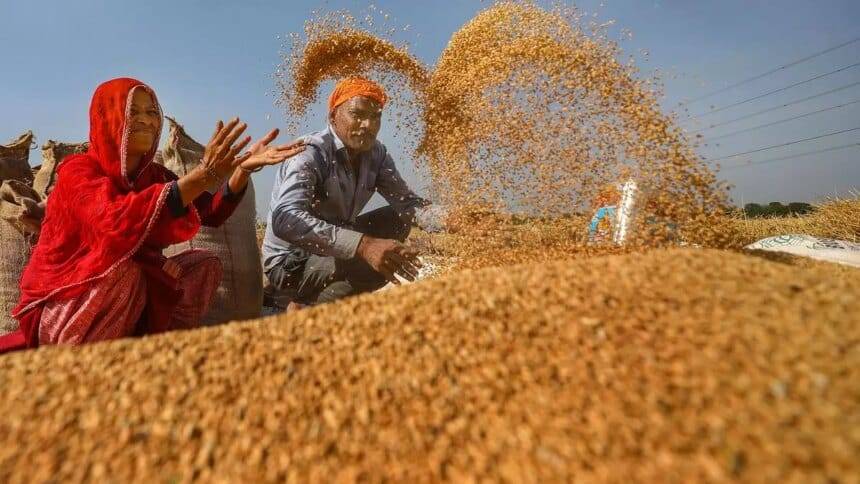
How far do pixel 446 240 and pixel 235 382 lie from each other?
6.85ft

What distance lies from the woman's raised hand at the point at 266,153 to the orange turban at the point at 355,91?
1085mm

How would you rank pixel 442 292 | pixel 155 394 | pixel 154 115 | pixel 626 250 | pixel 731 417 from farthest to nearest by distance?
pixel 626 250 → pixel 154 115 → pixel 442 292 → pixel 155 394 → pixel 731 417

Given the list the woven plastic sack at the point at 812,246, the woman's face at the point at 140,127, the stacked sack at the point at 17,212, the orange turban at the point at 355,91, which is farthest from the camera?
the woven plastic sack at the point at 812,246

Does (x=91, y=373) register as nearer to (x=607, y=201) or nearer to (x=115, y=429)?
(x=115, y=429)

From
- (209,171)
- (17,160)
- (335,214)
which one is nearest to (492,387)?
(209,171)

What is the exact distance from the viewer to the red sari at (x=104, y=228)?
74.0 inches

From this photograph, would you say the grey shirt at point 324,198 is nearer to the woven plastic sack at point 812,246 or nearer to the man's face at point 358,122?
the man's face at point 358,122

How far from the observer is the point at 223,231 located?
2.83 m

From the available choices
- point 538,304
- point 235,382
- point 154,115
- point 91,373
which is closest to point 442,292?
point 538,304

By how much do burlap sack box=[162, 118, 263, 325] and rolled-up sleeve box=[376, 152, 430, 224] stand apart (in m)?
0.97

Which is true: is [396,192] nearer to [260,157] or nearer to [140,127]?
[260,157]

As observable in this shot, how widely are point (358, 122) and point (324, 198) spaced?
20.6 inches

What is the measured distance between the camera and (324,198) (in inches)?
124

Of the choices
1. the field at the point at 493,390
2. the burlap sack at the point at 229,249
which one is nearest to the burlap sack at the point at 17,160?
the burlap sack at the point at 229,249
